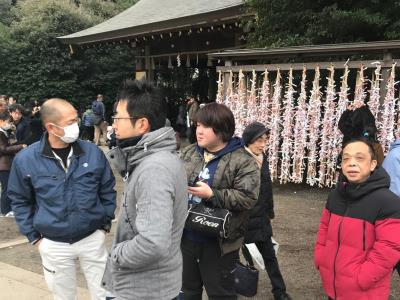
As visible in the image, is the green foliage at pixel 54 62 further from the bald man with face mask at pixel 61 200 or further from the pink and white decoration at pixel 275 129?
the bald man with face mask at pixel 61 200

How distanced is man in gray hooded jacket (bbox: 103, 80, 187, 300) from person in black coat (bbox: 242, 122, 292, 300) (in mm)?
1588

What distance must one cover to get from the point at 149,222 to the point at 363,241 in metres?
1.29

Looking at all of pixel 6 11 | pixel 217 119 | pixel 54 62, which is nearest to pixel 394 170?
pixel 217 119

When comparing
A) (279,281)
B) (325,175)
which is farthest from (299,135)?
(279,281)

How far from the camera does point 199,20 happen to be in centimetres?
1010

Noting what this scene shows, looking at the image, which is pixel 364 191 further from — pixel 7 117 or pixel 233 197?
pixel 7 117

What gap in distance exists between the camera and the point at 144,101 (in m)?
2.05

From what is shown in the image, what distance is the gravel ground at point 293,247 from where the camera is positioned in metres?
4.11

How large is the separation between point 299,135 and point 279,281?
372 centimetres

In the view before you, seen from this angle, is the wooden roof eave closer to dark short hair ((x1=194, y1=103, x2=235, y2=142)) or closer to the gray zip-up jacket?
dark short hair ((x1=194, y1=103, x2=235, y2=142))

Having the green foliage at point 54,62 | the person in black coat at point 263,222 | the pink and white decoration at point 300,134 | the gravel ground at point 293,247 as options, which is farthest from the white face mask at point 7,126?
the green foliage at point 54,62

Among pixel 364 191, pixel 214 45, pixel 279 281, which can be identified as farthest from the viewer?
pixel 214 45

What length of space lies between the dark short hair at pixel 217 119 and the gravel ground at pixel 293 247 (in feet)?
6.00

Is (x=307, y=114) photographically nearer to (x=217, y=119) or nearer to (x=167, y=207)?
(x=217, y=119)
